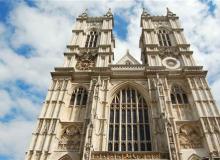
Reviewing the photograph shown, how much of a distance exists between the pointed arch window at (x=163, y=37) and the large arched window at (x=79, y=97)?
1093 centimetres

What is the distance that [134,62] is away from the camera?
83.3 feet

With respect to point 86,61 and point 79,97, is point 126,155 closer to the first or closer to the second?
point 79,97

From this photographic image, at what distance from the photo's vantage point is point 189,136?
17.7m

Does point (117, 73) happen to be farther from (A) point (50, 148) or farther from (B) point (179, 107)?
(A) point (50, 148)

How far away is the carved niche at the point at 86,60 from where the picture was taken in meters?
23.9

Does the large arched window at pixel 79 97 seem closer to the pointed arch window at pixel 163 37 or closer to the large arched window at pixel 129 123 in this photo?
the large arched window at pixel 129 123

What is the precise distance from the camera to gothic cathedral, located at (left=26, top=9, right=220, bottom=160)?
1642 cm

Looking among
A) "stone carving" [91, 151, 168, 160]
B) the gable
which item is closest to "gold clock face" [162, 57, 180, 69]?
the gable

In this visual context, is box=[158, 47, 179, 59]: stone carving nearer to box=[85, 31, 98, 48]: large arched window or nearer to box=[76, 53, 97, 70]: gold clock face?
box=[76, 53, 97, 70]: gold clock face

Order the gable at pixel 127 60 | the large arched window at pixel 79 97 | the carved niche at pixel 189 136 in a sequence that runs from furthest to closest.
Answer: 1. the gable at pixel 127 60
2. the large arched window at pixel 79 97
3. the carved niche at pixel 189 136

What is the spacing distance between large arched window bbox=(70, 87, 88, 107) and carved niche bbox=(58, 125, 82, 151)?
2.49 m

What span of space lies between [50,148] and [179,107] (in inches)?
431

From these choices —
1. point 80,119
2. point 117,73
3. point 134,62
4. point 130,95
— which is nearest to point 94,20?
point 134,62

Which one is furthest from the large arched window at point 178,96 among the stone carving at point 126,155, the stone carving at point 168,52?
the stone carving at point 126,155
